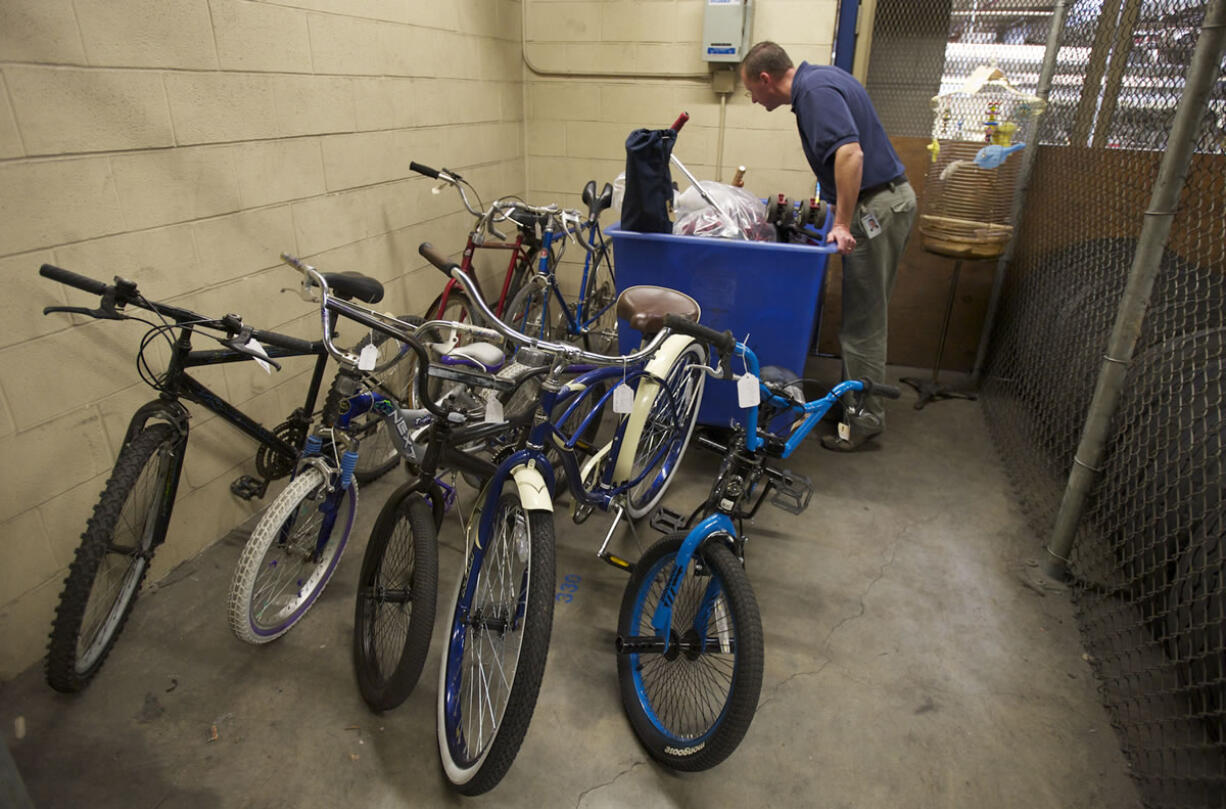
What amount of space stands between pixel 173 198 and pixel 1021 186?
372 centimetres

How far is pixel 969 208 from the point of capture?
3406 mm

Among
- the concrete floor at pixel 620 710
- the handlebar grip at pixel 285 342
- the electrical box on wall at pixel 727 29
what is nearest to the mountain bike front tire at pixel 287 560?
the concrete floor at pixel 620 710

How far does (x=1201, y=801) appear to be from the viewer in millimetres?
1652

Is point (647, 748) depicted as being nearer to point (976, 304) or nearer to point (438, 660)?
point (438, 660)

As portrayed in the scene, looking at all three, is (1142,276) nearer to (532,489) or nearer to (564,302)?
(532,489)

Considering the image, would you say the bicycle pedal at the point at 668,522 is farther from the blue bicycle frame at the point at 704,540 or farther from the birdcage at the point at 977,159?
the birdcage at the point at 977,159

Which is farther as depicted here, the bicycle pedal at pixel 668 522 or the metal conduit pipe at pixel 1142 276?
the bicycle pedal at pixel 668 522

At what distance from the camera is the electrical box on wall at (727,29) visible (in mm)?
3715

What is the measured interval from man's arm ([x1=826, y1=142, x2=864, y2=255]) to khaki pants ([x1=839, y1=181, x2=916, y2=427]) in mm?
234

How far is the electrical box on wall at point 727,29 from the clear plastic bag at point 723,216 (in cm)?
111

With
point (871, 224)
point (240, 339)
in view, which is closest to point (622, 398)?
point (240, 339)

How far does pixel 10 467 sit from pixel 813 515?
2557 millimetres

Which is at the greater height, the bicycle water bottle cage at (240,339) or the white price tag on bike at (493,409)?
the bicycle water bottle cage at (240,339)

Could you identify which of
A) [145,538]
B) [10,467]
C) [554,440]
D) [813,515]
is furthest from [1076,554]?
[10,467]
